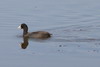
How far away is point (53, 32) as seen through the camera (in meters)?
22.9

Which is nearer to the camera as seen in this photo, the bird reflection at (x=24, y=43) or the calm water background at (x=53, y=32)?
the calm water background at (x=53, y=32)

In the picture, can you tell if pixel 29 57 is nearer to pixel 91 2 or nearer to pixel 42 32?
pixel 42 32

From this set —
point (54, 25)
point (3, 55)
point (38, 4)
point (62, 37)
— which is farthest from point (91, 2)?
point (3, 55)

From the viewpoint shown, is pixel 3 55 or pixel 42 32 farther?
pixel 42 32

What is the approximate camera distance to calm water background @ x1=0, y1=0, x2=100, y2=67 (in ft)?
57.1

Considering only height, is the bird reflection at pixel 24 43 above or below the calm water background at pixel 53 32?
below

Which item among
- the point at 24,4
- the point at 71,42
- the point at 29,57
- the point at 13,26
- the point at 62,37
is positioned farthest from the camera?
the point at 24,4

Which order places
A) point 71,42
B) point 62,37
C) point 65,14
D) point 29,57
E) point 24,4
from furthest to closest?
point 24,4 < point 65,14 < point 62,37 < point 71,42 < point 29,57

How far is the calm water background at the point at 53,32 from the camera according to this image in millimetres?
17391

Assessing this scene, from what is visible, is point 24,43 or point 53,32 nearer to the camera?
point 24,43

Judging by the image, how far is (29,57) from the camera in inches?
701

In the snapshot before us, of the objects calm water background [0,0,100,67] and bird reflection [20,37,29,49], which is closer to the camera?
calm water background [0,0,100,67]

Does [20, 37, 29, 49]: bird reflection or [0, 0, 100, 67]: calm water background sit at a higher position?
[0, 0, 100, 67]: calm water background

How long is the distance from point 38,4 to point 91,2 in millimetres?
3616
